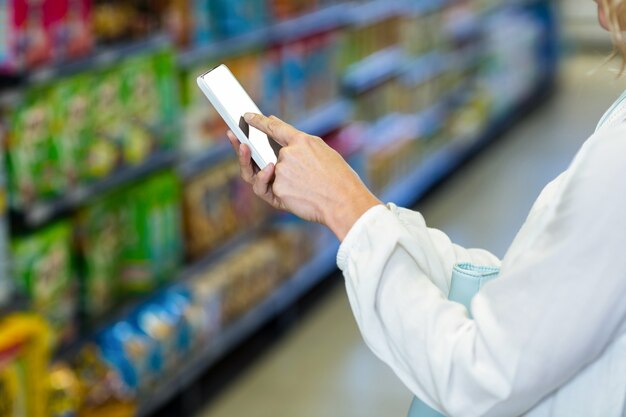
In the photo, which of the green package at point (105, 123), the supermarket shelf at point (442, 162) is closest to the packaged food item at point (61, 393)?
the green package at point (105, 123)

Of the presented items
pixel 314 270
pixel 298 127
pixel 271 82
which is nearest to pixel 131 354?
pixel 271 82

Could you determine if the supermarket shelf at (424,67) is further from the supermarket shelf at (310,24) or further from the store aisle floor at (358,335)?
the supermarket shelf at (310,24)

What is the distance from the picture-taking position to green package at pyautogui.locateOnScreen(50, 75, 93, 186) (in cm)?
320

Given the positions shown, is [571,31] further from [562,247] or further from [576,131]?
[562,247]

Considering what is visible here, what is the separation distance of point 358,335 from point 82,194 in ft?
6.25

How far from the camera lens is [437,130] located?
7465mm

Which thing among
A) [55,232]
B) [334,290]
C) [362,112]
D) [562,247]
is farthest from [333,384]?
[562,247]

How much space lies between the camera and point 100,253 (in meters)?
3.55

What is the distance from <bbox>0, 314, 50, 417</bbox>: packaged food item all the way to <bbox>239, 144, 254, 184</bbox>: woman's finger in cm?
133

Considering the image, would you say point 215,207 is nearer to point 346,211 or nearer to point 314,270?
point 314,270

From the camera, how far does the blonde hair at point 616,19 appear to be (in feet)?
4.26

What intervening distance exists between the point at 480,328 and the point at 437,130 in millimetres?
6219

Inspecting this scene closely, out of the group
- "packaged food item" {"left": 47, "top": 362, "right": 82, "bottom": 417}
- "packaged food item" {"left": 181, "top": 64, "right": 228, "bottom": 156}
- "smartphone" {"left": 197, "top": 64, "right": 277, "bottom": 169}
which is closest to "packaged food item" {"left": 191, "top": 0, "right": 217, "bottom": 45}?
"packaged food item" {"left": 181, "top": 64, "right": 228, "bottom": 156}

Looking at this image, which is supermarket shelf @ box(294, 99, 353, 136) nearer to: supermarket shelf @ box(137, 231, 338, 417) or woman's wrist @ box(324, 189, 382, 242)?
supermarket shelf @ box(137, 231, 338, 417)
